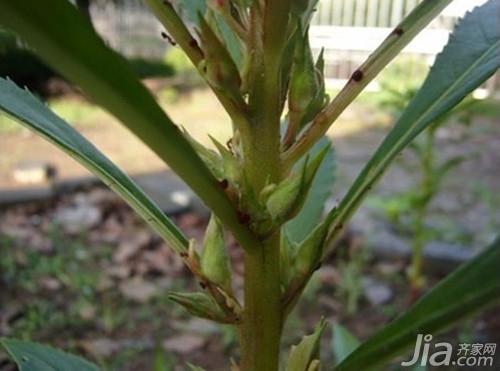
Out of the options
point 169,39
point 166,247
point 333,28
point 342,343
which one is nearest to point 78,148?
point 169,39

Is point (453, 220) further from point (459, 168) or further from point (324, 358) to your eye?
point (324, 358)

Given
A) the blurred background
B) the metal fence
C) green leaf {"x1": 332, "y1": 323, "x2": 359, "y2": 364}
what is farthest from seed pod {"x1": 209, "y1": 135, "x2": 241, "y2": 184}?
the metal fence

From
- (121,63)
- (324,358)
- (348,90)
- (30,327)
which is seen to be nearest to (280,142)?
(348,90)

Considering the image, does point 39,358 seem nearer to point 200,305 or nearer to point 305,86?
point 200,305

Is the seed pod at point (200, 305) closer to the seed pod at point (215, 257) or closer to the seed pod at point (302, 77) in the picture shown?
the seed pod at point (215, 257)

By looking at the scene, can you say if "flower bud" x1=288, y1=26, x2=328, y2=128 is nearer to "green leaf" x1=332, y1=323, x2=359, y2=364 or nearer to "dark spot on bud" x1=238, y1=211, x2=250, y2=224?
"dark spot on bud" x1=238, y1=211, x2=250, y2=224
